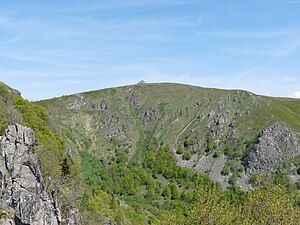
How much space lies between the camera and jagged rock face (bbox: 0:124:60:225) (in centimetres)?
6322

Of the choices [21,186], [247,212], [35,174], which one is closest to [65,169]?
[35,174]

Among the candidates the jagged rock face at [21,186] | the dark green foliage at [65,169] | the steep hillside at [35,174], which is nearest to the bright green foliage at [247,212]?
the jagged rock face at [21,186]

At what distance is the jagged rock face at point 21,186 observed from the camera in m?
63.2

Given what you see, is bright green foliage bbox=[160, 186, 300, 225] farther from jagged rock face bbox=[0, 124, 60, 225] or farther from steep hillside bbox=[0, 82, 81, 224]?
steep hillside bbox=[0, 82, 81, 224]

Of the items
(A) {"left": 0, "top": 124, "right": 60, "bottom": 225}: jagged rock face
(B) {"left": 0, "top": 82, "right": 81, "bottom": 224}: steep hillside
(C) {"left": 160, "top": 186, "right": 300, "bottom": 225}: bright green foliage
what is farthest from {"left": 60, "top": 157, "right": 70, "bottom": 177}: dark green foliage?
(C) {"left": 160, "top": 186, "right": 300, "bottom": 225}: bright green foliage

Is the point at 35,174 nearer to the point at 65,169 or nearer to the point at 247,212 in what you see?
the point at 65,169

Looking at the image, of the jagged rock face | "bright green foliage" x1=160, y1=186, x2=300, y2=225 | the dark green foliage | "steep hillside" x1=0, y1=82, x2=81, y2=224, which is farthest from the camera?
the dark green foliage

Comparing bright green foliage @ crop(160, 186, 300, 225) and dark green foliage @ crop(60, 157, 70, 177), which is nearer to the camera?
bright green foliage @ crop(160, 186, 300, 225)

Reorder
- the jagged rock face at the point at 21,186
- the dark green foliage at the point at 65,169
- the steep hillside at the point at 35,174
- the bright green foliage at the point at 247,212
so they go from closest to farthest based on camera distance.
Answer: the bright green foliage at the point at 247,212, the jagged rock face at the point at 21,186, the steep hillside at the point at 35,174, the dark green foliage at the point at 65,169

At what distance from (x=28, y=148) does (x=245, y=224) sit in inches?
1637

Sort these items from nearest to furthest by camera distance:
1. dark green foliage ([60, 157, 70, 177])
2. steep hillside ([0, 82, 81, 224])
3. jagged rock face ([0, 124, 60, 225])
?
jagged rock face ([0, 124, 60, 225])
steep hillside ([0, 82, 81, 224])
dark green foliage ([60, 157, 70, 177])

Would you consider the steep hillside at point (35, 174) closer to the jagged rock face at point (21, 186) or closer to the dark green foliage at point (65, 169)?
the jagged rock face at point (21, 186)

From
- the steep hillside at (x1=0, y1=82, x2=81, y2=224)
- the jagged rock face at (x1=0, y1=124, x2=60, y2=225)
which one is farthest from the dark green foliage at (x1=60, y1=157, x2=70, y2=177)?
the jagged rock face at (x1=0, y1=124, x2=60, y2=225)

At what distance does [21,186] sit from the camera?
65.6m
